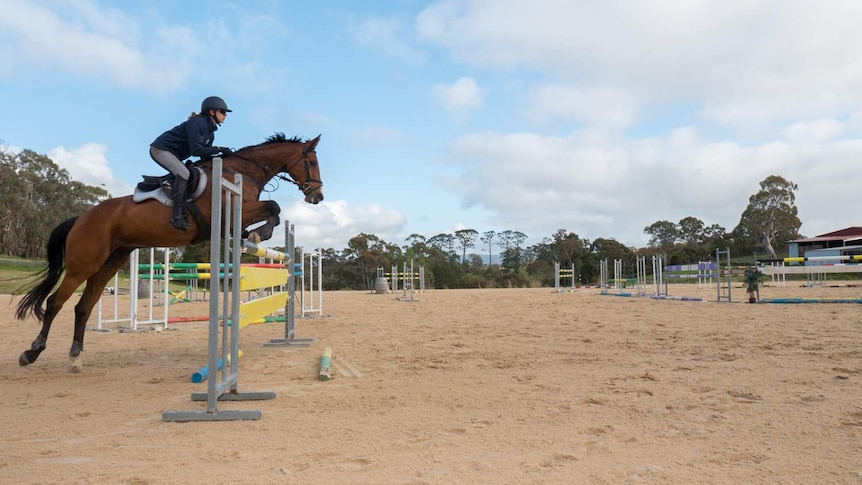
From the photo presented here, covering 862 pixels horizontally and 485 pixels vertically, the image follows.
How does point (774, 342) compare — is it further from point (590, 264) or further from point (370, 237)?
point (370, 237)

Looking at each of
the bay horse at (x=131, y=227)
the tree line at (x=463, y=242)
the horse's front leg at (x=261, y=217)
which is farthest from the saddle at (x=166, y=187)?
the tree line at (x=463, y=242)

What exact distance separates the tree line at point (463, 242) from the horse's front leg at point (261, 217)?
1151 inches

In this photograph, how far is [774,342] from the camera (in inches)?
238

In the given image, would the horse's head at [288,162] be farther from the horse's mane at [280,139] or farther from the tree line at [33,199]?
the tree line at [33,199]

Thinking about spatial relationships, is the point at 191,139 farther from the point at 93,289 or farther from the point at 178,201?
the point at 93,289

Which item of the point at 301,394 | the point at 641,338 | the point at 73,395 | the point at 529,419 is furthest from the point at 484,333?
the point at 73,395

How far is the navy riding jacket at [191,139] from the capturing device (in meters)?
4.32

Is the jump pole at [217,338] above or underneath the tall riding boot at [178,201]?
underneath

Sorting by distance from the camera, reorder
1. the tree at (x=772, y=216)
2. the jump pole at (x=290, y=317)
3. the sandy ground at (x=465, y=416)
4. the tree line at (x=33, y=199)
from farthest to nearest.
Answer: the tree at (x=772, y=216)
the tree line at (x=33, y=199)
the jump pole at (x=290, y=317)
the sandy ground at (x=465, y=416)

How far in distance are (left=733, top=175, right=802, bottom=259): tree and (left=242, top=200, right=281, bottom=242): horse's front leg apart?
5395 cm

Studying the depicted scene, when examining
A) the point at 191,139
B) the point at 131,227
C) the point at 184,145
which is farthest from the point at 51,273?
the point at 191,139

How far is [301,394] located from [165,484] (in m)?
1.77

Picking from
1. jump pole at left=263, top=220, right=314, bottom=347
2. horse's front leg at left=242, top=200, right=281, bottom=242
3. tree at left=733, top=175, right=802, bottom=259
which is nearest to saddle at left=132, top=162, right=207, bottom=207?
horse's front leg at left=242, top=200, right=281, bottom=242

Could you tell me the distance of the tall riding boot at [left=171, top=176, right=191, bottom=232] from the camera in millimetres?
4273
